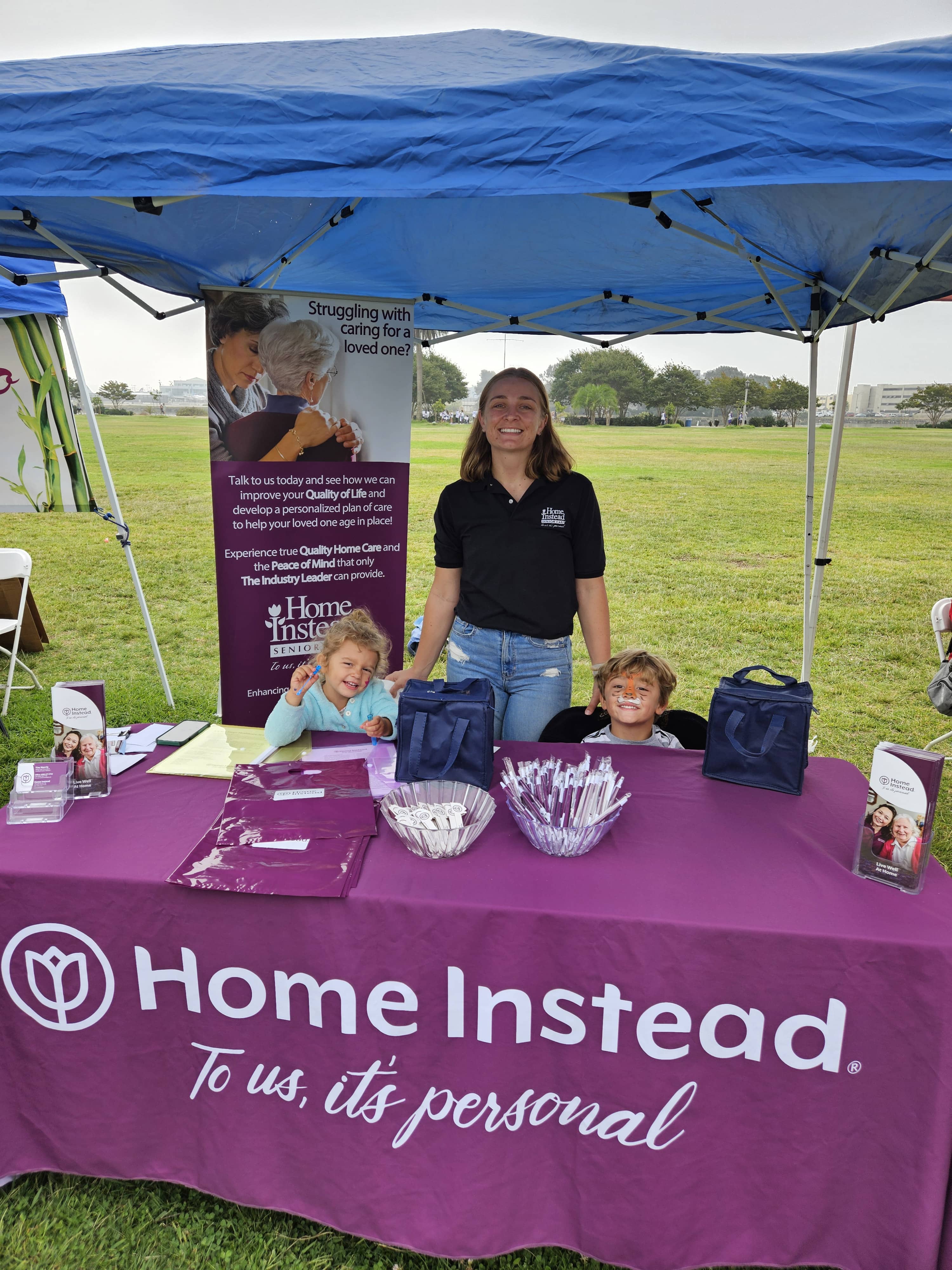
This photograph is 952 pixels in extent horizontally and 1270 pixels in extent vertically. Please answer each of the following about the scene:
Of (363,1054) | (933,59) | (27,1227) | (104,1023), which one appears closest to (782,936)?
(363,1054)

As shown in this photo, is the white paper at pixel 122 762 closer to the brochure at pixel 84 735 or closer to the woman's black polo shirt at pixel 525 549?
the brochure at pixel 84 735

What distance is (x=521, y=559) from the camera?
2.30 m

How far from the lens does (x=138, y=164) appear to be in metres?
1.51

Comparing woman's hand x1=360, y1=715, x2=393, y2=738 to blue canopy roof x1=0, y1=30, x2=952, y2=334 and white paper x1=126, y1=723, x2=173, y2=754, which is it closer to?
white paper x1=126, y1=723, x2=173, y2=754

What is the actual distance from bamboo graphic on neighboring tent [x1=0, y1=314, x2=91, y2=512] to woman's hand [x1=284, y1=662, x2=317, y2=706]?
237cm

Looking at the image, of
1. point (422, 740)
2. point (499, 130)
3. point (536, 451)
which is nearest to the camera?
point (499, 130)

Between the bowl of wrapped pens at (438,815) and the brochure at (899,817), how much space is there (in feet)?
2.20

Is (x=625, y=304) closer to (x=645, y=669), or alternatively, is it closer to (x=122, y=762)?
(x=645, y=669)

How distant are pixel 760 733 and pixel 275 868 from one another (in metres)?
1.07

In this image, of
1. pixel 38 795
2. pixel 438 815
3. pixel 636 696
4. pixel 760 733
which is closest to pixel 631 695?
pixel 636 696

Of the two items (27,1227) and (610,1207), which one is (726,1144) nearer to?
(610,1207)

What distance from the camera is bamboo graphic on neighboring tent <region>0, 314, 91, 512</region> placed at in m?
3.60

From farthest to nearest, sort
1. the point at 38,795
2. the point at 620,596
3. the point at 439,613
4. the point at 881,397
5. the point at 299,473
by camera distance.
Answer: the point at 881,397
the point at 620,596
the point at 299,473
the point at 439,613
the point at 38,795

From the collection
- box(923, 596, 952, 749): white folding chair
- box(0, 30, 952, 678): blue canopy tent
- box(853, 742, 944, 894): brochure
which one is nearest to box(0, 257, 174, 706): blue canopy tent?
box(0, 30, 952, 678): blue canopy tent
